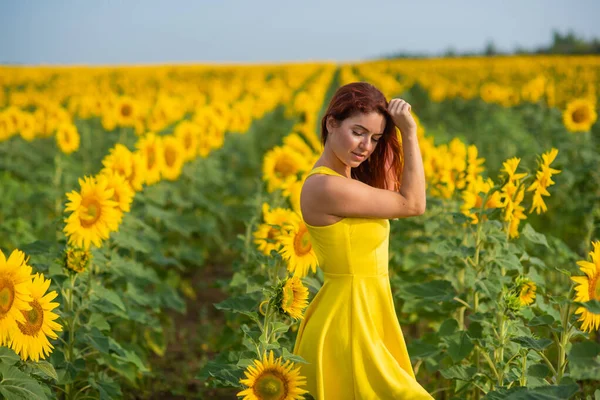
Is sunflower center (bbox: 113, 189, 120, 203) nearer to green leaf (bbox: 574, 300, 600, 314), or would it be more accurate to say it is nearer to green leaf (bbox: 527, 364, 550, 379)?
green leaf (bbox: 527, 364, 550, 379)

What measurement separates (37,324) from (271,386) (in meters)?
0.79

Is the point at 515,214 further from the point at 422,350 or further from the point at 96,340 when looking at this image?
the point at 96,340

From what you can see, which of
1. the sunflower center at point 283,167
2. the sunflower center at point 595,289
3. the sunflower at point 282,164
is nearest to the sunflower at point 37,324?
the sunflower center at point 595,289

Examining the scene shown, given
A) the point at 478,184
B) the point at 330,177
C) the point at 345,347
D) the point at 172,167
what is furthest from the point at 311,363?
the point at 172,167

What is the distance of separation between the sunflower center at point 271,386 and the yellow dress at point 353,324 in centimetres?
14

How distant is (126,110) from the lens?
780 cm

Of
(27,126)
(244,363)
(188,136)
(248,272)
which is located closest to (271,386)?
(244,363)

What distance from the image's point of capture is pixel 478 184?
11.7 ft

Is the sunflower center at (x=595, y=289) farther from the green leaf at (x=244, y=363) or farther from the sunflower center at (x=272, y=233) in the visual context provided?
the sunflower center at (x=272, y=233)

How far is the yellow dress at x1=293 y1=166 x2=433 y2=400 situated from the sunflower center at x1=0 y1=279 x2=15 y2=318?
0.92m

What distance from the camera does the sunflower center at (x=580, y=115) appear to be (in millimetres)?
6832

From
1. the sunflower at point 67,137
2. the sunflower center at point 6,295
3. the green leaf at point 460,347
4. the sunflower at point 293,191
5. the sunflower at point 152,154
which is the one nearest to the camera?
the sunflower center at point 6,295

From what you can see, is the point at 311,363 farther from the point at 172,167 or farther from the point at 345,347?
the point at 172,167

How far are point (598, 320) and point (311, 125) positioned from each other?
7.16 meters
